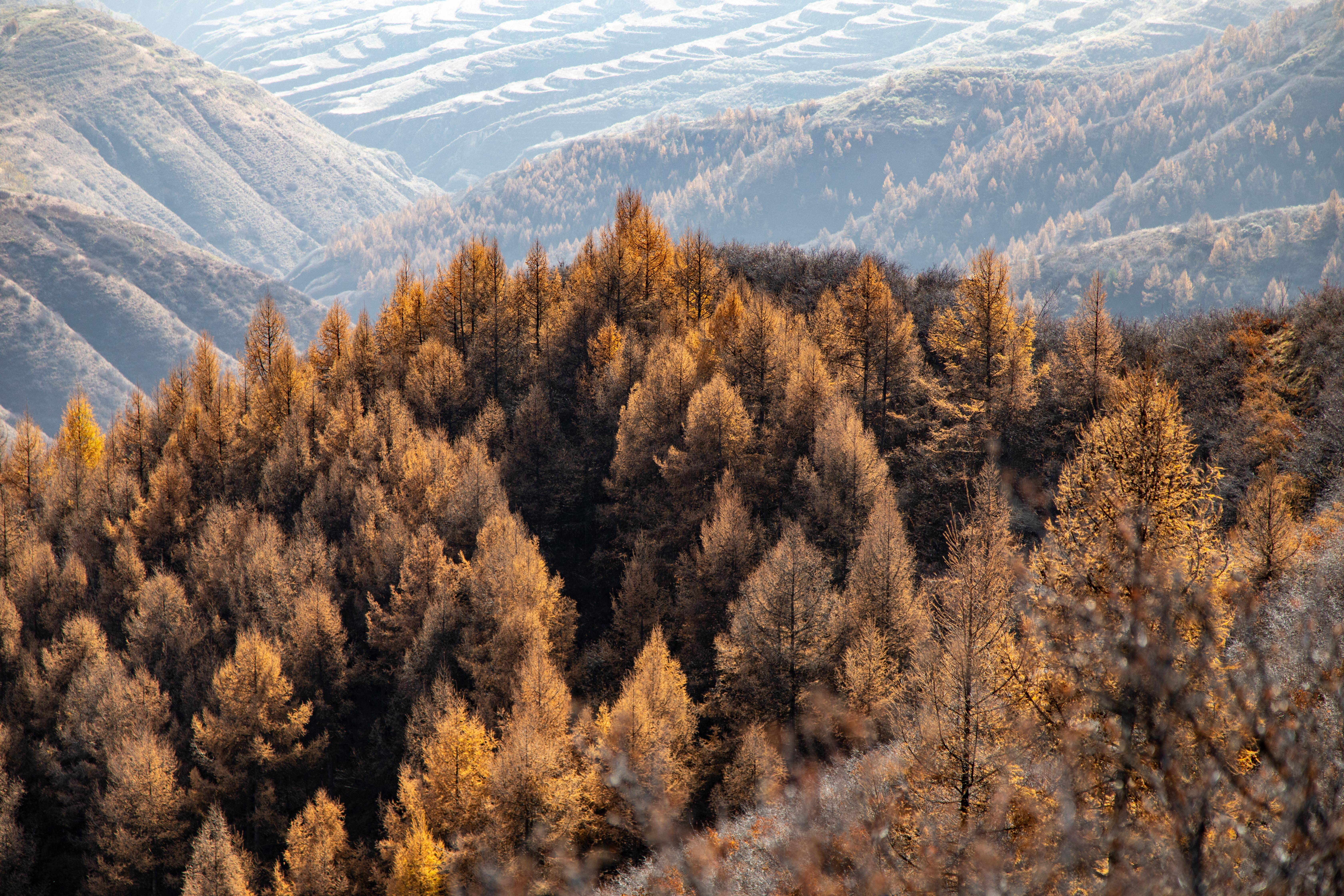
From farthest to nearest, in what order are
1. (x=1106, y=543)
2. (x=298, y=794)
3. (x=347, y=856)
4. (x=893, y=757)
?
(x=298, y=794) < (x=347, y=856) < (x=893, y=757) < (x=1106, y=543)

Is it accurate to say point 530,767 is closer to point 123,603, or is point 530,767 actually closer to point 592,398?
point 592,398

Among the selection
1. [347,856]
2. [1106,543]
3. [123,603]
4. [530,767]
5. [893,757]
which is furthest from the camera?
[123,603]

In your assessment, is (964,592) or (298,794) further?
(298,794)

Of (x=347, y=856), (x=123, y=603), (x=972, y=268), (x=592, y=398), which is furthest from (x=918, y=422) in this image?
(x=123, y=603)

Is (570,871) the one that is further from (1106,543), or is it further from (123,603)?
(123,603)

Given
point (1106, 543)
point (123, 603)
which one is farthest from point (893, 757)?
point (123, 603)

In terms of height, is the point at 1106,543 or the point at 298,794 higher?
the point at 1106,543

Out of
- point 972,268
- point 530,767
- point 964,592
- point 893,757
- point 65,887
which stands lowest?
point 65,887
